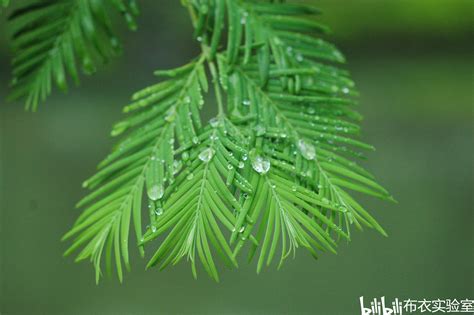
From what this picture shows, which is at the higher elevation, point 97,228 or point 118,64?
point 118,64

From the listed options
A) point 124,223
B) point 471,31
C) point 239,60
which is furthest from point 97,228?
point 471,31

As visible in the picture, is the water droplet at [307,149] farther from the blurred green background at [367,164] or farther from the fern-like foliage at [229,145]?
the blurred green background at [367,164]

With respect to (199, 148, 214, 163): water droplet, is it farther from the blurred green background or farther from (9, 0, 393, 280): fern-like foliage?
the blurred green background

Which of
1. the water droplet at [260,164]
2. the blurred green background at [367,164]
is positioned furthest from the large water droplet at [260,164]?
the blurred green background at [367,164]

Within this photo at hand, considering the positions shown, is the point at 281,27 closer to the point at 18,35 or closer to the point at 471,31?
the point at 18,35

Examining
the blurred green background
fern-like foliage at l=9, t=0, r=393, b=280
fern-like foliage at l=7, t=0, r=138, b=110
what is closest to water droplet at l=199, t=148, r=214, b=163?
fern-like foliage at l=9, t=0, r=393, b=280

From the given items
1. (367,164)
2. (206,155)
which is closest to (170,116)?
(206,155)
